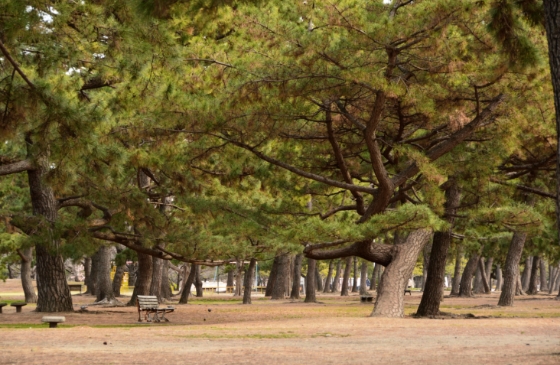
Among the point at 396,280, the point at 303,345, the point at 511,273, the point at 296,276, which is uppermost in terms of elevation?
the point at 511,273

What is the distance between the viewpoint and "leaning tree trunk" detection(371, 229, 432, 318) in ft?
65.1

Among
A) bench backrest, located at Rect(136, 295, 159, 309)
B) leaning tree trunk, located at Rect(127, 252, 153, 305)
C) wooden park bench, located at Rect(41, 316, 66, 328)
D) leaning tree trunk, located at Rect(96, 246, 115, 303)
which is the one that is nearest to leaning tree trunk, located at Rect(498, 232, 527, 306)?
leaning tree trunk, located at Rect(127, 252, 153, 305)

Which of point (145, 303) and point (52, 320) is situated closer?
point (52, 320)

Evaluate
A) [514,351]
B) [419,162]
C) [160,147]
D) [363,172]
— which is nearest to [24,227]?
[160,147]

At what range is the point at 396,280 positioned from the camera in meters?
19.9

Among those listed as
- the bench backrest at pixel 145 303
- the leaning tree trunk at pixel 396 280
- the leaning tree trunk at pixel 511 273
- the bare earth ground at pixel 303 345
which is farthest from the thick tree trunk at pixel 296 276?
the bare earth ground at pixel 303 345

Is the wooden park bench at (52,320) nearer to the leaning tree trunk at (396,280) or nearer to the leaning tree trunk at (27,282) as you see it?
the leaning tree trunk at (396,280)

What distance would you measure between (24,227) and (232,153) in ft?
20.3

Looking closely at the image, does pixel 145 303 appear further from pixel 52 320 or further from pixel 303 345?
pixel 303 345

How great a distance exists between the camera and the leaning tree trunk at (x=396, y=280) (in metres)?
19.8

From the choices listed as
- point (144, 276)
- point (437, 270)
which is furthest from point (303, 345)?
point (144, 276)

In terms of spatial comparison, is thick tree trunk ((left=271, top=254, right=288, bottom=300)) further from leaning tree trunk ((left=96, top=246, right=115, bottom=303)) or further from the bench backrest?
the bench backrest

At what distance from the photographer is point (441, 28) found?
44.6ft

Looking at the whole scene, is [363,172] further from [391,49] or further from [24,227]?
[24,227]
